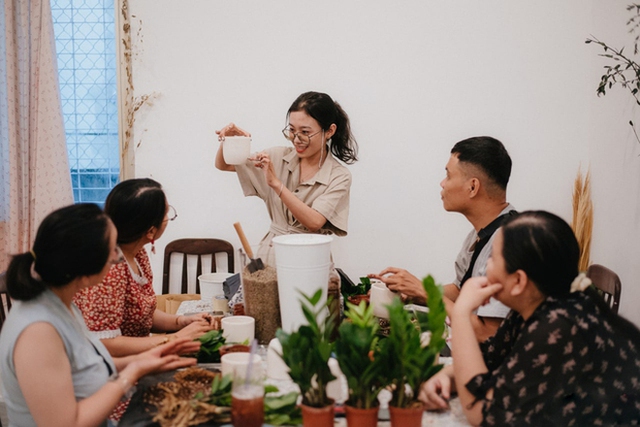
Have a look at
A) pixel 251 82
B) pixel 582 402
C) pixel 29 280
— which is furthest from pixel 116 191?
pixel 251 82

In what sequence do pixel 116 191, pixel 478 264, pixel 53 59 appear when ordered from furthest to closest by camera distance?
1. pixel 53 59
2. pixel 478 264
3. pixel 116 191

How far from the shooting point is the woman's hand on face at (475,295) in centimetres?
130

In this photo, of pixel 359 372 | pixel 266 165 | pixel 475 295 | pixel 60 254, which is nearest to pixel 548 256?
pixel 475 295

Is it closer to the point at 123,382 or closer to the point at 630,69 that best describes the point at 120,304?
the point at 123,382

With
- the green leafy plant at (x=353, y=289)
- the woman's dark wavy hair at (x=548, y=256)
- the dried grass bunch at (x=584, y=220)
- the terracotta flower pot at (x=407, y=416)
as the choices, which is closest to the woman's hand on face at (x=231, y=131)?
the green leafy plant at (x=353, y=289)

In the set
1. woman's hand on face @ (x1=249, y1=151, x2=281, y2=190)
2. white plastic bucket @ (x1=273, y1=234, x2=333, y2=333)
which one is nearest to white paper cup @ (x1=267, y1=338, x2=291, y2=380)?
white plastic bucket @ (x1=273, y1=234, x2=333, y2=333)

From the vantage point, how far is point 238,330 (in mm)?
1644

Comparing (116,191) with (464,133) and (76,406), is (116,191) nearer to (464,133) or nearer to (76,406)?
(76,406)

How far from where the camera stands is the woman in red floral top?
165 cm

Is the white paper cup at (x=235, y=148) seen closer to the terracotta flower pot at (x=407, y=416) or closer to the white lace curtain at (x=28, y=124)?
the terracotta flower pot at (x=407, y=416)

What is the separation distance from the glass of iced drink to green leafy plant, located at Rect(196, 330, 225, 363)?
0.41 metres

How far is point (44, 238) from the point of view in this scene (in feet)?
4.24

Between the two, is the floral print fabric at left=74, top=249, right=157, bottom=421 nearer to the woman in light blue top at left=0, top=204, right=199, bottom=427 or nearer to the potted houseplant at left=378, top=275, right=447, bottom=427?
the woman in light blue top at left=0, top=204, right=199, bottom=427

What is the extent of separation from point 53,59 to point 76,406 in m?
2.72
